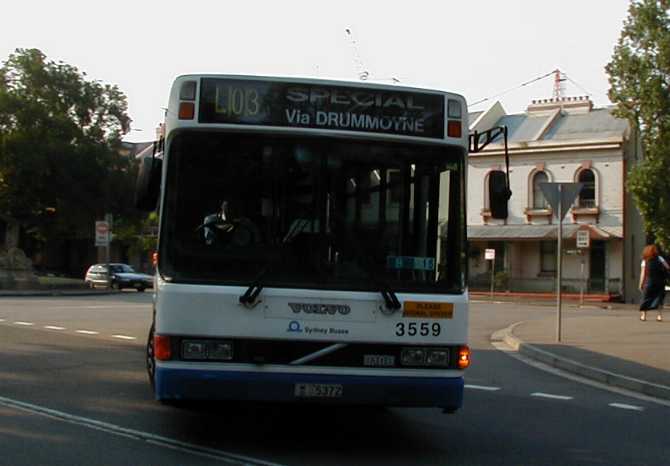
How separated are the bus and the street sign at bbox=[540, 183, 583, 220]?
9.57 metres

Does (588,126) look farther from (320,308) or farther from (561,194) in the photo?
(320,308)

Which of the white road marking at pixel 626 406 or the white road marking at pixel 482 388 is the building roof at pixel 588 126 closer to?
the white road marking at pixel 482 388

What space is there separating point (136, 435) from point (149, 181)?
2142 mm

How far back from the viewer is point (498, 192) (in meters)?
8.21

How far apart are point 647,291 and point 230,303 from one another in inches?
709

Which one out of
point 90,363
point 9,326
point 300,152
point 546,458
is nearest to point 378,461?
point 546,458

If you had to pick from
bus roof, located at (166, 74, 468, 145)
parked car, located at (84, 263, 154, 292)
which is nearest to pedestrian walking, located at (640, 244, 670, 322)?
bus roof, located at (166, 74, 468, 145)

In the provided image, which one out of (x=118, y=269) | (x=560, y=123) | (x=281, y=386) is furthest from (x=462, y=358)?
(x=560, y=123)

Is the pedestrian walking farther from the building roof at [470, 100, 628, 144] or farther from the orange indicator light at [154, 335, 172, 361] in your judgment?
the building roof at [470, 100, 628, 144]

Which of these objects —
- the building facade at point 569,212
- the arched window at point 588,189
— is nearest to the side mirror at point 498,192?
the building facade at point 569,212

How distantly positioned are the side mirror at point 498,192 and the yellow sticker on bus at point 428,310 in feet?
4.02

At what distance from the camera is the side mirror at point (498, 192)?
26.8 feet

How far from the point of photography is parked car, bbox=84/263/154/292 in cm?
4631

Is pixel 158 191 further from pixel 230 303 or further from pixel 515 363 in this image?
pixel 515 363
